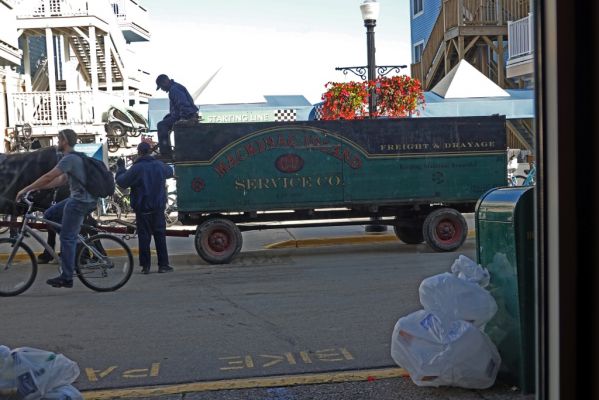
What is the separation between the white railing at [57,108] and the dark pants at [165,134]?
13667 millimetres

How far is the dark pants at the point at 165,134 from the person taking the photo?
1189cm

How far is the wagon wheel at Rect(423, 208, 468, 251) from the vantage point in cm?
1147

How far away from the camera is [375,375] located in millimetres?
4887

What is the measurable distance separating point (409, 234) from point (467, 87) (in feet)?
25.8

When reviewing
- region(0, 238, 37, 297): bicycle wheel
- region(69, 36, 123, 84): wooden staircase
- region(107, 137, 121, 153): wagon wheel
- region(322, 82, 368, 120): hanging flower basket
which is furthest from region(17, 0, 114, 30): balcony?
region(0, 238, 37, 297): bicycle wheel

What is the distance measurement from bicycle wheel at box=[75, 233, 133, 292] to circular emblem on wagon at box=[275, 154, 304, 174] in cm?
303

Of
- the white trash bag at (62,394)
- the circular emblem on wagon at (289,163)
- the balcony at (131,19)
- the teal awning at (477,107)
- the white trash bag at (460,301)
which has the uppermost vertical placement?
the balcony at (131,19)

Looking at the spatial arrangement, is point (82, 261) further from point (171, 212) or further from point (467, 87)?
point (467, 87)

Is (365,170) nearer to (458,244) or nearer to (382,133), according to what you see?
(382,133)

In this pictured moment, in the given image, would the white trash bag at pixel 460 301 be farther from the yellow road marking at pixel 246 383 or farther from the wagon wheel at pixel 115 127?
the wagon wheel at pixel 115 127

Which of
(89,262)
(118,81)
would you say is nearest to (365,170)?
(89,262)

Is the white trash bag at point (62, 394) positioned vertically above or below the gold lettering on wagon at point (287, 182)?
below

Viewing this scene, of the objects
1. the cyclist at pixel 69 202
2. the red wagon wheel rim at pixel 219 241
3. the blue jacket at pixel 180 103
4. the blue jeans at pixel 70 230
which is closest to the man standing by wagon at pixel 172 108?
the blue jacket at pixel 180 103

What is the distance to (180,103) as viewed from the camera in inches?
458
